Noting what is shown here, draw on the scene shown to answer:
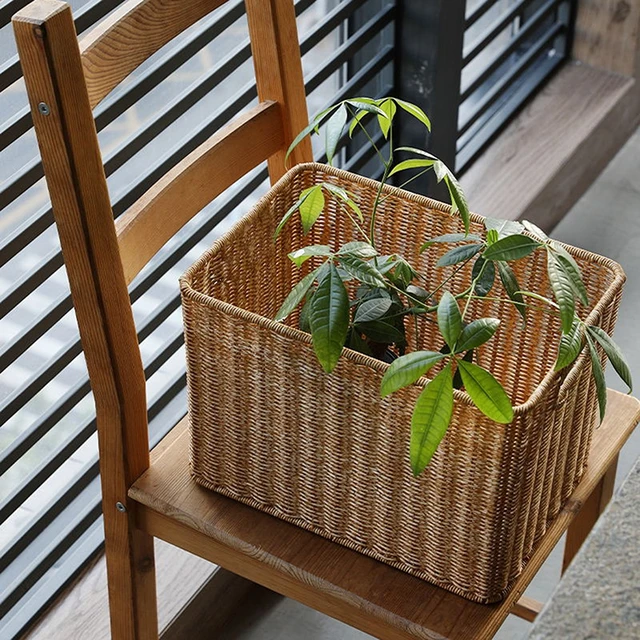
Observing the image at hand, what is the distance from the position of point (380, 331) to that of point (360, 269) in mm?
59

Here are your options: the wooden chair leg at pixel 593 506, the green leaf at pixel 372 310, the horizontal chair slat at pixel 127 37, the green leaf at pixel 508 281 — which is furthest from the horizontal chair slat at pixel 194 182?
the wooden chair leg at pixel 593 506

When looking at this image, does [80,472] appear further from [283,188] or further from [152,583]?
[283,188]

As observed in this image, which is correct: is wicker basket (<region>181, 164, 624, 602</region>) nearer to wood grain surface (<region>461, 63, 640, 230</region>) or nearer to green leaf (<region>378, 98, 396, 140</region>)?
green leaf (<region>378, 98, 396, 140</region>)

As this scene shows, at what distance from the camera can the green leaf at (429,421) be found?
2.83 feet

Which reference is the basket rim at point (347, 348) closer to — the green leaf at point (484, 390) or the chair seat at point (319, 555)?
the green leaf at point (484, 390)

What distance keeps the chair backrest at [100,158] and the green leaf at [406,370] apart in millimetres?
285

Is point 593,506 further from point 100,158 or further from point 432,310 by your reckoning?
point 100,158

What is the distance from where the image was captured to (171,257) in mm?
1503

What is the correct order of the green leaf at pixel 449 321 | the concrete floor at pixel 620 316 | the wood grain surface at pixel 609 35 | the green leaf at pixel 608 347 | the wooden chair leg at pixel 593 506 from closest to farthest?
the green leaf at pixel 449 321 < the green leaf at pixel 608 347 < the wooden chair leg at pixel 593 506 < the concrete floor at pixel 620 316 < the wood grain surface at pixel 609 35

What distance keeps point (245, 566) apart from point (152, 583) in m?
0.16

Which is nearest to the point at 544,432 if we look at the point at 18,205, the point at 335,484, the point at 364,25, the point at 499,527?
the point at 499,527

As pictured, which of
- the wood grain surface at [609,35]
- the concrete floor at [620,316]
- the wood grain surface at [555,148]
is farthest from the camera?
the wood grain surface at [609,35]

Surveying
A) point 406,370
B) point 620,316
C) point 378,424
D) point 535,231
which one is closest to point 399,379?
point 406,370

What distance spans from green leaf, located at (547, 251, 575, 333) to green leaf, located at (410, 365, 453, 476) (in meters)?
0.09
